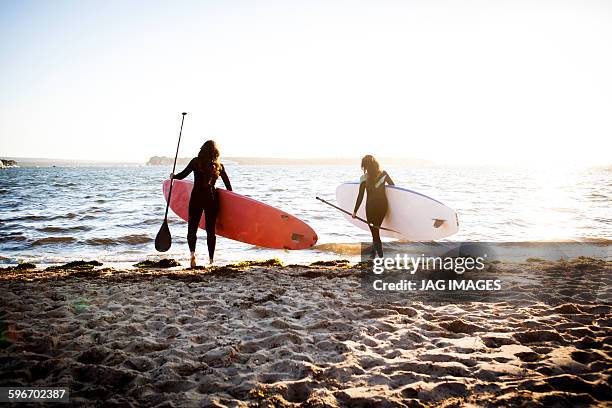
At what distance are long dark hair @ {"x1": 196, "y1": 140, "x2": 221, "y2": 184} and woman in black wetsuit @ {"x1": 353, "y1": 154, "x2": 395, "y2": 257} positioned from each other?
2.66 metres

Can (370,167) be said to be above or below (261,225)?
above

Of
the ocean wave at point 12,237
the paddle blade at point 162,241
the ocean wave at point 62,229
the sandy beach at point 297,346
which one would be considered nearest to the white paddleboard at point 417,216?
the sandy beach at point 297,346

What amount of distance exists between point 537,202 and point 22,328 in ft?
71.4

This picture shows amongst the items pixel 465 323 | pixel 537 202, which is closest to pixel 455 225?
pixel 465 323

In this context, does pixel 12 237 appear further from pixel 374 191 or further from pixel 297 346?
pixel 297 346

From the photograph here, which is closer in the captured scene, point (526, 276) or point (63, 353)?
point (63, 353)

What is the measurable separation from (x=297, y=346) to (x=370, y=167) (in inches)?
163

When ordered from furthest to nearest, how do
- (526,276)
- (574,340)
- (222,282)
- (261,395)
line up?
(526,276) → (222,282) → (574,340) → (261,395)

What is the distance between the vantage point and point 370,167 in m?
6.68

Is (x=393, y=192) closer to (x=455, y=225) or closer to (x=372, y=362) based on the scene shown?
(x=455, y=225)

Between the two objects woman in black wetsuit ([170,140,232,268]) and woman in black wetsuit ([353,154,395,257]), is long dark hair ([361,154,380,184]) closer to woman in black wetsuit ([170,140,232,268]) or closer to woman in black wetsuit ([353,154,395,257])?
woman in black wetsuit ([353,154,395,257])

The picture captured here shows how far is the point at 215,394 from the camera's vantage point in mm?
2525

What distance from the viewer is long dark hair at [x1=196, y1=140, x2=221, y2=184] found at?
19.2 feet

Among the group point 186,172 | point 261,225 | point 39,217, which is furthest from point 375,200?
point 39,217
